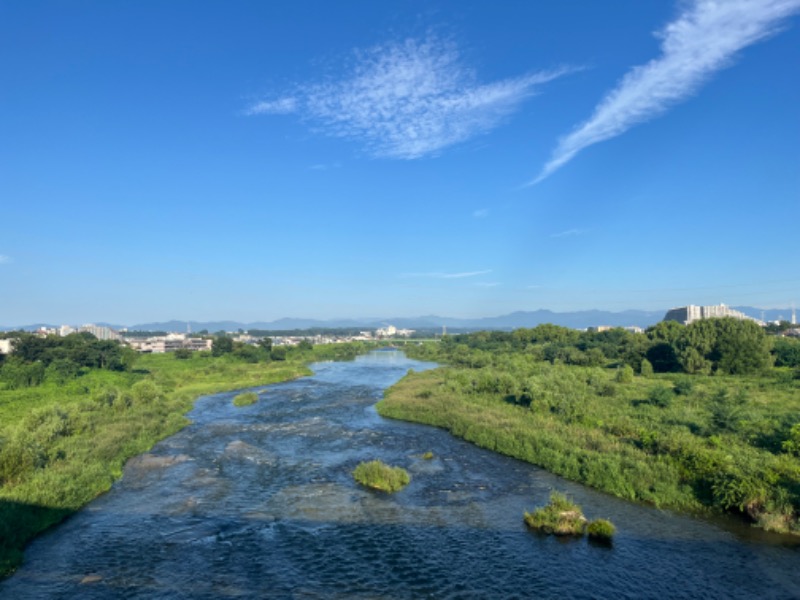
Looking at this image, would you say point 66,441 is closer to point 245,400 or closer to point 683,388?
point 245,400

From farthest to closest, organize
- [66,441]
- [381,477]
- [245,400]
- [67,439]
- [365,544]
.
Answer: [245,400] < [67,439] < [66,441] < [381,477] < [365,544]

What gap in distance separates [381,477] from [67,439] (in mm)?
19728

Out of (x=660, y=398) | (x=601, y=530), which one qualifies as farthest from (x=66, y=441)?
(x=660, y=398)

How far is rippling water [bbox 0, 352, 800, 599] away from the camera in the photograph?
15.4 metres

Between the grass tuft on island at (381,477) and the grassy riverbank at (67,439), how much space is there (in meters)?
12.5

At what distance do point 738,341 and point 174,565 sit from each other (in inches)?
2472

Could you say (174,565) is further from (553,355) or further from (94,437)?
(553,355)

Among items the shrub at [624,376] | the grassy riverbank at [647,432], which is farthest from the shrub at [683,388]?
the shrub at [624,376]

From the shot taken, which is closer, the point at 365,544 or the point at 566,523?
the point at 365,544

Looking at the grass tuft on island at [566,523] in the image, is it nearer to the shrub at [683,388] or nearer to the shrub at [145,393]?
the shrub at [683,388]

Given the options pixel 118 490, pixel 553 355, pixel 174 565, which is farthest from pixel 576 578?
pixel 553 355

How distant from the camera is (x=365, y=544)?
1827 cm

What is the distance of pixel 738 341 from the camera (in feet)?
189

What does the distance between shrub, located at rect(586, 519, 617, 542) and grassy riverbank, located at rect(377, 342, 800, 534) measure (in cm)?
442
